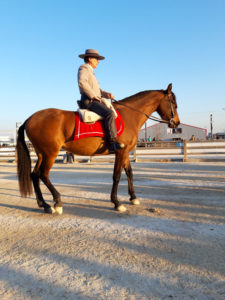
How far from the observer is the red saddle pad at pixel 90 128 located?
13.3 ft

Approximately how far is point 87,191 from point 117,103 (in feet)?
8.25

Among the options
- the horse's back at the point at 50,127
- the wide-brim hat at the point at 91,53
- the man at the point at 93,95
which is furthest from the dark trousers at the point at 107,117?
the wide-brim hat at the point at 91,53

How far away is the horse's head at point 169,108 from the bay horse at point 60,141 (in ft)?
0.15

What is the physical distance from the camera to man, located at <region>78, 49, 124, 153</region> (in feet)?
13.4

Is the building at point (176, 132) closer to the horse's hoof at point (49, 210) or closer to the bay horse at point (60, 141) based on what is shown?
the bay horse at point (60, 141)

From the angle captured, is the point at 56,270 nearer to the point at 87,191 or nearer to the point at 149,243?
the point at 149,243

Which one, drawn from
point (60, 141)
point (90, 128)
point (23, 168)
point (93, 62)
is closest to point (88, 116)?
point (90, 128)

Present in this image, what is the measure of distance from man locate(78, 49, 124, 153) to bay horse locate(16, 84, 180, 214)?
0.76 ft

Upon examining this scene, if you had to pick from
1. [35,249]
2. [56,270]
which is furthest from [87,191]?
[56,270]

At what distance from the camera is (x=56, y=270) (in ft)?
6.82

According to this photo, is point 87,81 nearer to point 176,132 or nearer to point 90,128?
point 90,128

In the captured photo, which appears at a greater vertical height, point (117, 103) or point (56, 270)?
point (117, 103)

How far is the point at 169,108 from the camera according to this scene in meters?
5.04

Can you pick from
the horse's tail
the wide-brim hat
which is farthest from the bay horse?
the wide-brim hat
